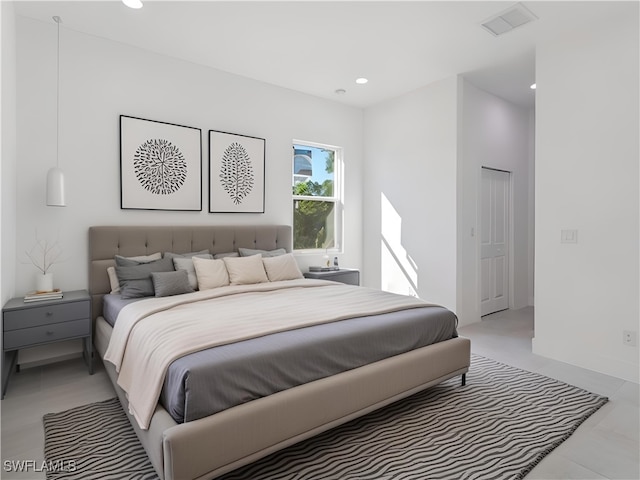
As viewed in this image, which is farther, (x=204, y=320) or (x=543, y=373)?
(x=543, y=373)

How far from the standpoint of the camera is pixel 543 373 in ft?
9.89

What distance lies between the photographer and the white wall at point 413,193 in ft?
13.9

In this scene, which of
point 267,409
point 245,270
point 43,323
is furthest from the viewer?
point 245,270

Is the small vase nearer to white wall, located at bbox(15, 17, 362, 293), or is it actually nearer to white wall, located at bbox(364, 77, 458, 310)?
white wall, located at bbox(15, 17, 362, 293)

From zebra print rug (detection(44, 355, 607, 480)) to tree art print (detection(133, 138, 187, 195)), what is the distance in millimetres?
1959

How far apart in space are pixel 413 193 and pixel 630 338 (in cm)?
254

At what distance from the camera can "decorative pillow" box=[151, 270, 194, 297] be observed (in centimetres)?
299

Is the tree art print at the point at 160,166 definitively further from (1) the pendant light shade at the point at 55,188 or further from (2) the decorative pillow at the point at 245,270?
(2) the decorative pillow at the point at 245,270

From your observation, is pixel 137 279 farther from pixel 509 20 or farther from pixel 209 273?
pixel 509 20

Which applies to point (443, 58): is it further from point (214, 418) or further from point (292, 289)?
point (214, 418)

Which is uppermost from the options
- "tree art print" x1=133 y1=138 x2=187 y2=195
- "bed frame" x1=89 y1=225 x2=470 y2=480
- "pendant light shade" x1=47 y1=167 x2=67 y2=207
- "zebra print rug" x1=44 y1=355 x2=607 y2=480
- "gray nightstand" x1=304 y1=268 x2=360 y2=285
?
"tree art print" x1=133 y1=138 x2=187 y2=195

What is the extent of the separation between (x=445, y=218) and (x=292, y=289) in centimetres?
206

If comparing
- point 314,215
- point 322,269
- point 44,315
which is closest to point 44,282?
point 44,315

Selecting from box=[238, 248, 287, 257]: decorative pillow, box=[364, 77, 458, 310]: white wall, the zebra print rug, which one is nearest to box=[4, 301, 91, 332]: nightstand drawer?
the zebra print rug
